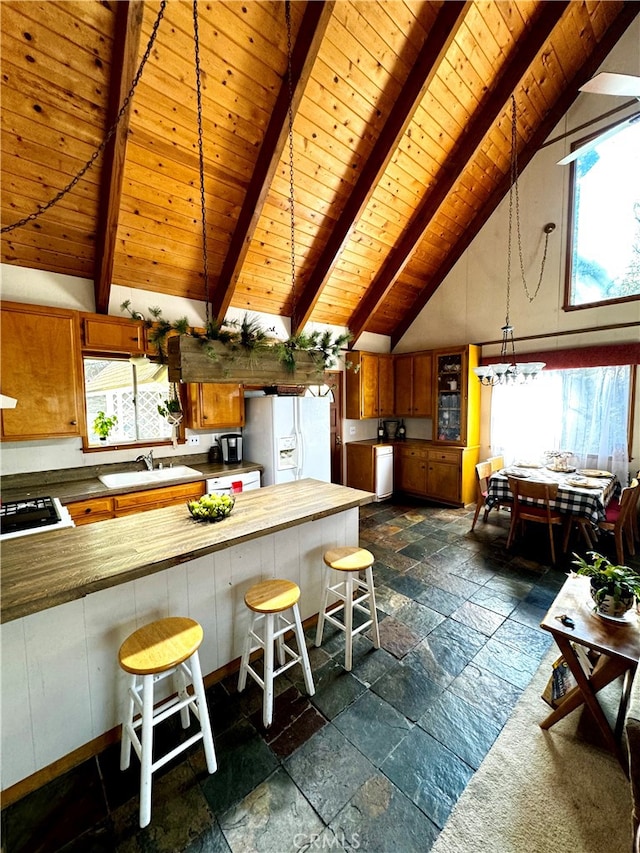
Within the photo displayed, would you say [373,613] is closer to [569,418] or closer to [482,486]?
[482,486]

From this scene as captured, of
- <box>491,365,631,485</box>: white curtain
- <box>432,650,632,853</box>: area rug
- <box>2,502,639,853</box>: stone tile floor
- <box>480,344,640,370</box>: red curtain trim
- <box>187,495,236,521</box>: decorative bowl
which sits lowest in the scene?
<box>432,650,632,853</box>: area rug

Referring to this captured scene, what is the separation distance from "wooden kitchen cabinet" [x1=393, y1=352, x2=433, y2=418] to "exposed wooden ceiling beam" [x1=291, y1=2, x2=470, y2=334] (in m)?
2.17

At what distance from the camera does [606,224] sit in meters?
3.98

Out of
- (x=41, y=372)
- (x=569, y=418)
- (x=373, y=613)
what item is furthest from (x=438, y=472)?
(x=41, y=372)

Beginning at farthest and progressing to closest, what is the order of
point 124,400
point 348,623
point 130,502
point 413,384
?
point 413,384, point 124,400, point 130,502, point 348,623

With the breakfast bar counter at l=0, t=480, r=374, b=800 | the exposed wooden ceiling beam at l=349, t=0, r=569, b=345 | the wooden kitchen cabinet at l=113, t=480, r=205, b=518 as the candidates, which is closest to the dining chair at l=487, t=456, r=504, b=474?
the exposed wooden ceiling beam at l=349, t=0, r=569, b=345

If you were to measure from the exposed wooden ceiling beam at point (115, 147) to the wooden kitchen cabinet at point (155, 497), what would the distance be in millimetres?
1815

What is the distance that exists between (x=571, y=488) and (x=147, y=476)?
429cm

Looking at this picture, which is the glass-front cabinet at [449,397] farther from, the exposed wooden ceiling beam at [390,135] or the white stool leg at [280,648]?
the white stool leg at [280,648]

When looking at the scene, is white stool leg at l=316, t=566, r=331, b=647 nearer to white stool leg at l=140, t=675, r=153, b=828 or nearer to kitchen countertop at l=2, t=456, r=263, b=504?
white stool leg at l=140, t=675, r=153, b=828

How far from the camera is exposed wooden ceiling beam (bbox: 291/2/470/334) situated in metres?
2.62

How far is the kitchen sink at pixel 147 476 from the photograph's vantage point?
3.12 meters

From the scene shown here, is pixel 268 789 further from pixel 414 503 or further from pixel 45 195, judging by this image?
pixel 414 503

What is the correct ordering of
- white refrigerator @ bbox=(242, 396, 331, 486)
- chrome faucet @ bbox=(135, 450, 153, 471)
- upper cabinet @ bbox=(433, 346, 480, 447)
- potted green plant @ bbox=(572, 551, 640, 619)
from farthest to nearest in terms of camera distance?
1. upper cabinet @ bbox=(433, 346, 480, 447)
2. white refrigerator @ bbox=(242, 396, 331, 486)
3. chrome faucet @ bbox=(135, 450, 153, 471)
4. potted green plant @ bbox=(572, 551, 640, 619)
